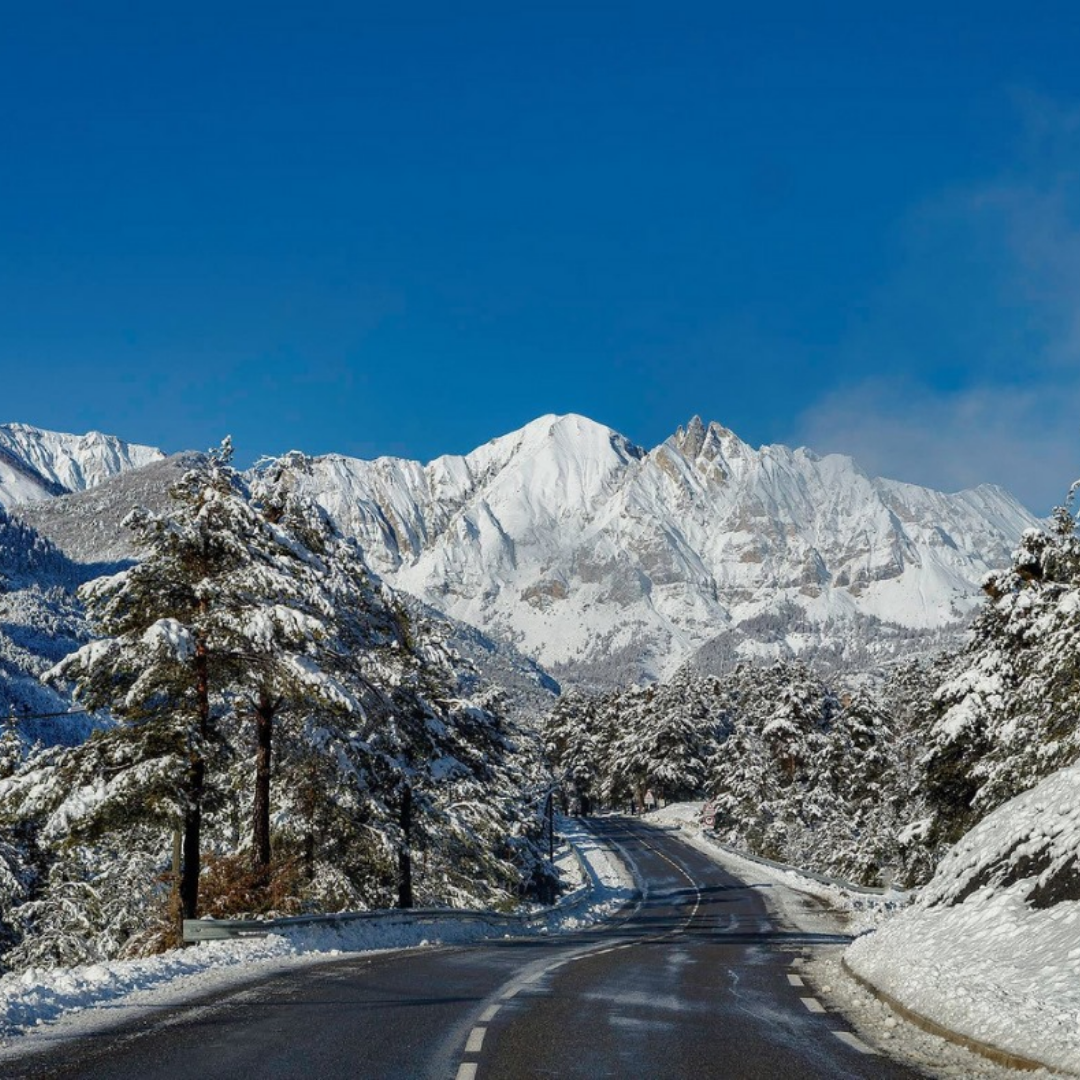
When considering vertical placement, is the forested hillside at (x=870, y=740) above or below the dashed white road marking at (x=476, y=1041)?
above

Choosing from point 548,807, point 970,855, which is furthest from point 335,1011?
point 548,807

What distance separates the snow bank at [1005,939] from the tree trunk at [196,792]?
39.2 feet

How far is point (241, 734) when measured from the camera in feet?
83.3

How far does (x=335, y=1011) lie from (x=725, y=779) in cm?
7460

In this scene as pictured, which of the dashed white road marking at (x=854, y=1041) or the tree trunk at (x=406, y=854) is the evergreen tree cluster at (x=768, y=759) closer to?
the tree trunk at (x=406, y=854)

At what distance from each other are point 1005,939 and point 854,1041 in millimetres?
3090

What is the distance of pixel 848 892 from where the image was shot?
46.1 m

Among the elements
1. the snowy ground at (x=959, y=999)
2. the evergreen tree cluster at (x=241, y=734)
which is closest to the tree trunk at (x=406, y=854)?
the evergreen tree cluster at (x=241, y=734)

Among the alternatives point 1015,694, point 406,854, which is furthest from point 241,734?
point 1015,694

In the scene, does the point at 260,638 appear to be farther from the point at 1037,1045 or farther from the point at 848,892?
the point at 848,892

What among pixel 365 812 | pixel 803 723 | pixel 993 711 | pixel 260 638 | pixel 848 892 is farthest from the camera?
pixel 803 723

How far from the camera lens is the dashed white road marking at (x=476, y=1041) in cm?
885

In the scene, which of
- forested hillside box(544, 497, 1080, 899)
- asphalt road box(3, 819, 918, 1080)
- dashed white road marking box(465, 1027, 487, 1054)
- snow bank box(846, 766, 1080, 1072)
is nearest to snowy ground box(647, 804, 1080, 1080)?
snow bank box(846, 766, 1080, 1072)

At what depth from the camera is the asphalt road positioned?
8125 mm
